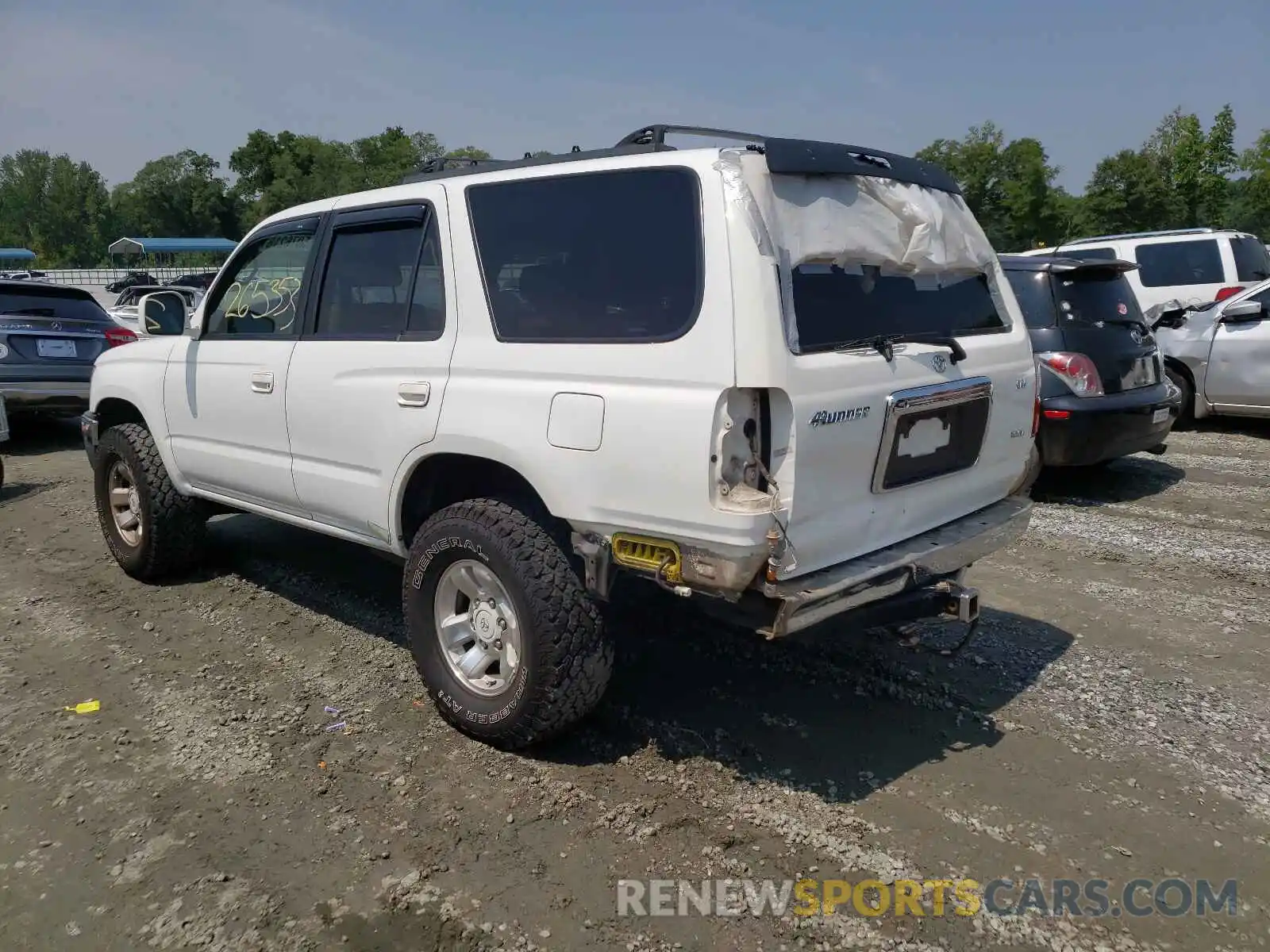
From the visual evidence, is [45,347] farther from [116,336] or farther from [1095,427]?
[1095,427]

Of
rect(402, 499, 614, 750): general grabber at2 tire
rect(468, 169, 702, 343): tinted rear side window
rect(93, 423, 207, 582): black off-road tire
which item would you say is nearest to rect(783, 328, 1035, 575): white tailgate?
rect(468, 169, 702, 343): tinted rear side window

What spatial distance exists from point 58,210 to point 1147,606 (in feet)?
335

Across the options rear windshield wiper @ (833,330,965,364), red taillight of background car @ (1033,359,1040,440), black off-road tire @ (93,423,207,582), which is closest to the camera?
rear windshield wiper @ (833,330,965,364)

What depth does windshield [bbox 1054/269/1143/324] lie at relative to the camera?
7.03 metres

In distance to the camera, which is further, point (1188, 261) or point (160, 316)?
point (1188, 261)

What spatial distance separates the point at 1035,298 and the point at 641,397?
5252mm

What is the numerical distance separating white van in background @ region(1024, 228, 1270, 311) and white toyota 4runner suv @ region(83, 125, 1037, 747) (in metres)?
9.62

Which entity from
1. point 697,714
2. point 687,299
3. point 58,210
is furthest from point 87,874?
point 58,210

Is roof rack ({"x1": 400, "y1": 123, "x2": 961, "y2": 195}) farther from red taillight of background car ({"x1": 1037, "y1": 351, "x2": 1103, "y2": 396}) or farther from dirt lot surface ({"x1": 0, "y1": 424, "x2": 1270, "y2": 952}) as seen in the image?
red taillight of background car ({"x1": 1037, "y1": 351, "x2": 1103, "y2": 396})

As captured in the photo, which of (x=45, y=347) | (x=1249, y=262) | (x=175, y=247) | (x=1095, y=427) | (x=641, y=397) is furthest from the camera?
(x=175, y=247)

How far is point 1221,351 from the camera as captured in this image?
9430mm

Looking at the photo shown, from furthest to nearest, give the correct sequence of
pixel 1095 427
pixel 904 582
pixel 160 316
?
1. pixel 1095 427
2. pixel 160 316
3. pixel 904 582

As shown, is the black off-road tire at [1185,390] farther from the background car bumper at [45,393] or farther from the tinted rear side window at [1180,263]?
the background car bumper at [45,393]

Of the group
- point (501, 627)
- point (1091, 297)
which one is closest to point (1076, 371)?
point (1091, 297)
